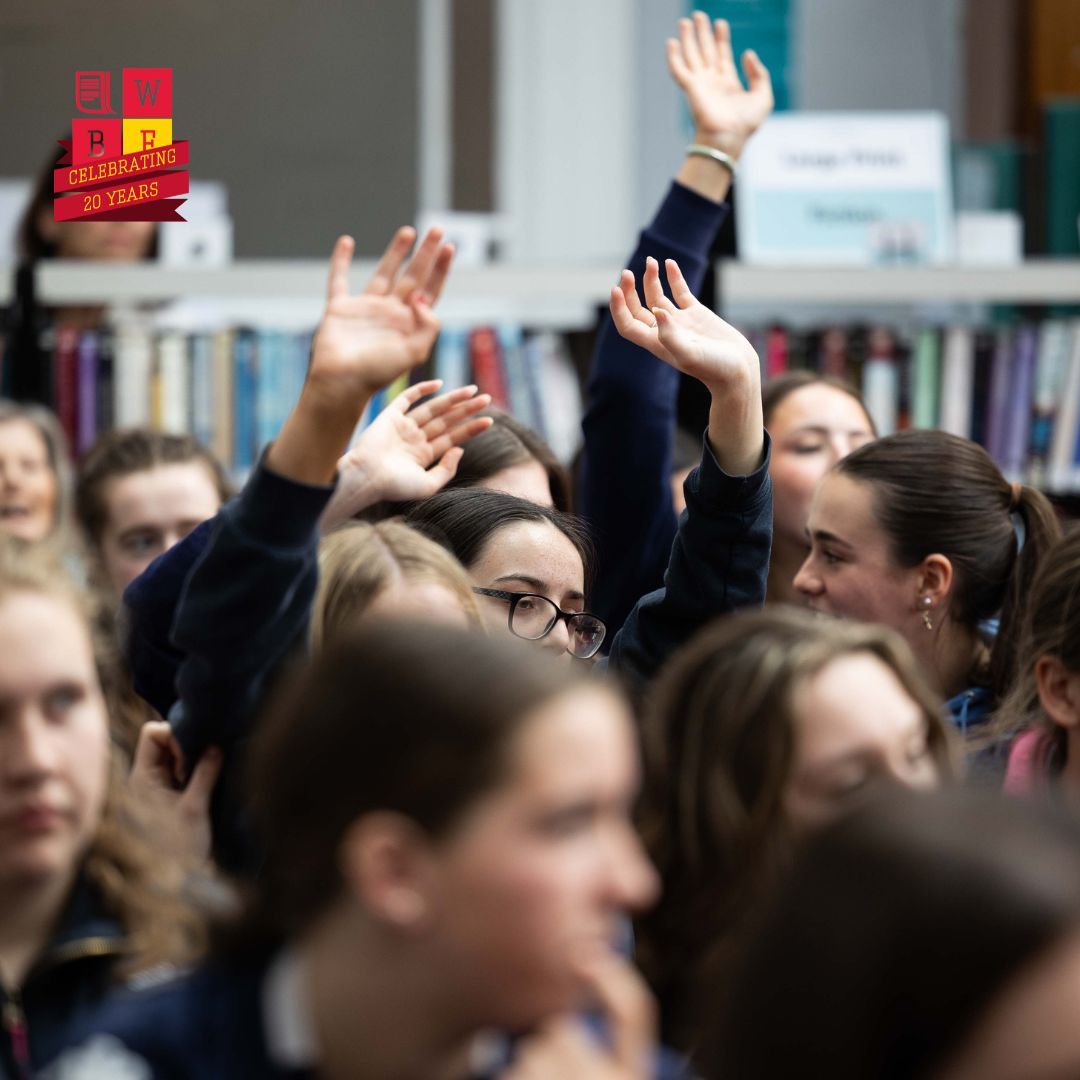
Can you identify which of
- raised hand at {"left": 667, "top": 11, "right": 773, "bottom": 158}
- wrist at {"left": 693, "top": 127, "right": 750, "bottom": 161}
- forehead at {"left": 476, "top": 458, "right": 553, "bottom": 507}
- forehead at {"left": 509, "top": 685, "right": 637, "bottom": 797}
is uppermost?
raised hand at {"left": 667, "top": 11, "right": 773, "bottom": 158}

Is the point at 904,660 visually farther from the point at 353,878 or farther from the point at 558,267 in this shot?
the point at 558,267

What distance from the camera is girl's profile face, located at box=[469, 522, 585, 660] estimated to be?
208 centimetres

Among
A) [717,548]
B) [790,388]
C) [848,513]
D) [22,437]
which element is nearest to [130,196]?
[22,437]

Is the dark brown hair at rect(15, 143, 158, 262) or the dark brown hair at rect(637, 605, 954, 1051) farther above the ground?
the dark brown hair at rect(15, 143, 158, 262)

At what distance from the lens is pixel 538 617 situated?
6.82 feet

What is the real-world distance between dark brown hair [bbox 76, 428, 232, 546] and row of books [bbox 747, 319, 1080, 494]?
4.71 ft

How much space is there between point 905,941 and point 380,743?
32cm

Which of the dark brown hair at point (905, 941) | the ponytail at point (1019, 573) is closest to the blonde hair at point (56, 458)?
the ponytail at point (1019, 573)

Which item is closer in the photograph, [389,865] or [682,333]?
[389,865]

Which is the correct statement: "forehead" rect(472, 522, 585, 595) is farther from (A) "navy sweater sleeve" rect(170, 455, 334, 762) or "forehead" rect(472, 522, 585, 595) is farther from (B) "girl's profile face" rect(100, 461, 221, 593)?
(B) "girl's profile face" rect(100, 461, 221, 593)

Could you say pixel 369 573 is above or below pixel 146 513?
above

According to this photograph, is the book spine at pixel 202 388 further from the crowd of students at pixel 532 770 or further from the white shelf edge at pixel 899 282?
the crowd of students at pixel 532 770

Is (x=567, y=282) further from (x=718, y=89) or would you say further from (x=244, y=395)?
(x=718, y=89)

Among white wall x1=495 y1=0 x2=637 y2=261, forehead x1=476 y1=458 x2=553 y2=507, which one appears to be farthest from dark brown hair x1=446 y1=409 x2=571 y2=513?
white wall x1=495 y1=0 x2=637 y2=261
